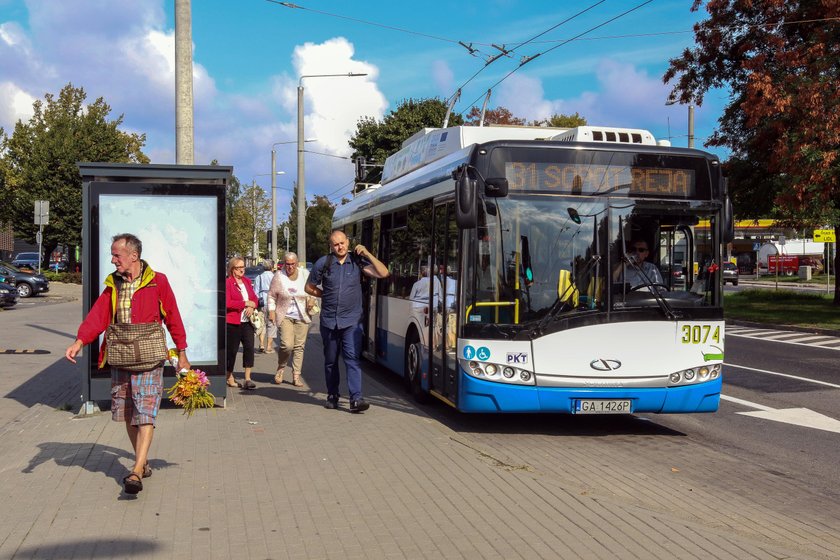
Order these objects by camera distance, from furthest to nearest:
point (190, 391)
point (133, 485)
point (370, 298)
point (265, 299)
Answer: point (265, 299), point (370, 298), point (190, 391), point (133, 485)

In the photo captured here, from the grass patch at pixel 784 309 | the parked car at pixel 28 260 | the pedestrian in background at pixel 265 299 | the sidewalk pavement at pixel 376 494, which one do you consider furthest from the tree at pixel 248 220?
the sidewalk pavement at pixel 376 494

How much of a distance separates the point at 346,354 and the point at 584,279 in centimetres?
269

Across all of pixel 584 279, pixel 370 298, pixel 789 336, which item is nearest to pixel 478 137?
pixel 584 279

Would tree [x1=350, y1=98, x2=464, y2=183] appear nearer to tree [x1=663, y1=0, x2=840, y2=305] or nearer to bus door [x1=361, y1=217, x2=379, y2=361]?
tree [x1=663, y1=0, x2=840, y2=305]

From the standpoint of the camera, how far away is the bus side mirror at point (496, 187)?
8234 millimetres

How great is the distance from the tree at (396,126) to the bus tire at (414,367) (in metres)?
40.2

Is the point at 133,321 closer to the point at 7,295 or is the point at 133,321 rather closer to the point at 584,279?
the point at 584,279

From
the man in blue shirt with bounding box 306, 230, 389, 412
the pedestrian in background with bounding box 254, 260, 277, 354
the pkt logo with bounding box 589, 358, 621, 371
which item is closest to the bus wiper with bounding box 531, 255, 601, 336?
the pkt logo with bounding box 589, 358, 621, 371

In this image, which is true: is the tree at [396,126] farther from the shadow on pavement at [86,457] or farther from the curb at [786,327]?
the shadow on pavement at [86,457]

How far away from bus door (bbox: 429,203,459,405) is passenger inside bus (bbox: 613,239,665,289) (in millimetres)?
1563

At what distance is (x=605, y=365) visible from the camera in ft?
27.1

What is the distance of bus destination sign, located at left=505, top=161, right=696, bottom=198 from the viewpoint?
8.40 m

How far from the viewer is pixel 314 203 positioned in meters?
95.8

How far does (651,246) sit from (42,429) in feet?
19.7
